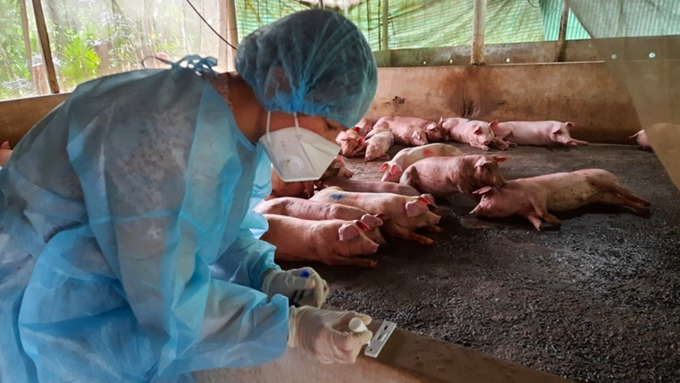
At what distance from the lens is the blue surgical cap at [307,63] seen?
1.39m

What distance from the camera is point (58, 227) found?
135cm

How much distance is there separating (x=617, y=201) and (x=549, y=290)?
177 centimetres

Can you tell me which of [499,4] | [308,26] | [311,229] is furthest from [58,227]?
[499,4]

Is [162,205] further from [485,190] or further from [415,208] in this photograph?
[485,190]

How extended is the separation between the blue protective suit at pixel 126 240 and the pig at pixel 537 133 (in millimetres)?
5942

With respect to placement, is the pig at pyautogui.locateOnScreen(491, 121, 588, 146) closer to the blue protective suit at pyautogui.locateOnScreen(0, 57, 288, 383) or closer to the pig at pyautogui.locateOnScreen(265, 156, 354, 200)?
the pig at pyautogui.locateOnScreen(265, 156, 354, 200)

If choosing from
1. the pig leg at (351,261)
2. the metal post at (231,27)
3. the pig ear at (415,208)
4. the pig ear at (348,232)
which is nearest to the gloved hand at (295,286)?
the pig ear at (348,232)

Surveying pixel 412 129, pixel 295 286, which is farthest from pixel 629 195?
pixel 412 129

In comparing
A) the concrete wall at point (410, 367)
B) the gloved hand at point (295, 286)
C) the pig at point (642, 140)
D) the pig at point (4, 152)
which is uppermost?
the gloved hand at point (295, 286)

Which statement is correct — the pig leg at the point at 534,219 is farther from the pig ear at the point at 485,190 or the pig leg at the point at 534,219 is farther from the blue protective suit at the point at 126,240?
the blue protective suit at the point at 126,240

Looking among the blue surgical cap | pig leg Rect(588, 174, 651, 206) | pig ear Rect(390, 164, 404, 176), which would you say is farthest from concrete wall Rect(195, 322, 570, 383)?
pig ear Rect(390, 164, 404, 176)

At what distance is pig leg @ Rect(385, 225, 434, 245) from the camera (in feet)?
11.2

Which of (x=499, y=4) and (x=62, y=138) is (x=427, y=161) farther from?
(x=499, y=4)

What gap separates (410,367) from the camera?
65.9 inches
